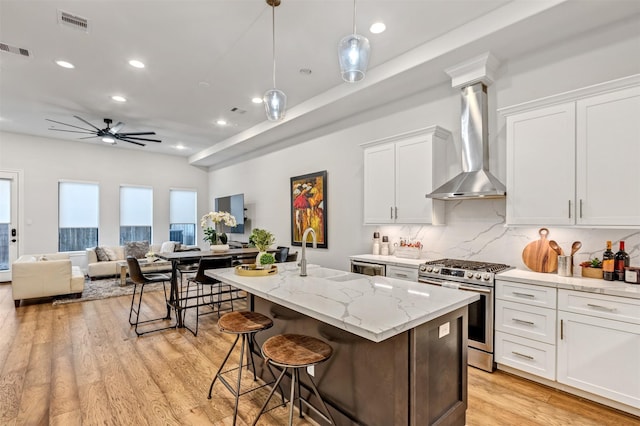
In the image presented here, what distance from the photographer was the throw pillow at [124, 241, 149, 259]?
7.64m

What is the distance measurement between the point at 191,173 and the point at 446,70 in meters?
7.83

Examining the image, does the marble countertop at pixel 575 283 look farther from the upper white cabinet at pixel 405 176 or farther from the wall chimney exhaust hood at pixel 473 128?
the upper white cabinet at pixel 405 176

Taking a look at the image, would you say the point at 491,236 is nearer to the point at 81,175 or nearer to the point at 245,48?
the point at 245,48

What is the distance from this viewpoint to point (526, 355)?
2.72 metres

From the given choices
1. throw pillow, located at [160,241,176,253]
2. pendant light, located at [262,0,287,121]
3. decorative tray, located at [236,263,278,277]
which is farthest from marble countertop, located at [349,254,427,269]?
throw pillow, located at [160,241,176,253]

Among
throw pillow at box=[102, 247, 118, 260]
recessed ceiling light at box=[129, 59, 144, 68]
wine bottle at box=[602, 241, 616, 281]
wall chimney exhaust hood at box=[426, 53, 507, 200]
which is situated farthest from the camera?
throw pillow at box=[102, 247, 118, 260]

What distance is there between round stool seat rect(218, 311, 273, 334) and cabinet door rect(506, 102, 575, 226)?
7.96 ft

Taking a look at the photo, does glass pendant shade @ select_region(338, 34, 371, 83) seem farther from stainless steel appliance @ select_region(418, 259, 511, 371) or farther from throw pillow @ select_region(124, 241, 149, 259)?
throw pillow @ select_region(124, 241, 149, 259)

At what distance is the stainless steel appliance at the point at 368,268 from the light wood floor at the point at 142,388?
133cm

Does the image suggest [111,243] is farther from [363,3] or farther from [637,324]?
[637,324]

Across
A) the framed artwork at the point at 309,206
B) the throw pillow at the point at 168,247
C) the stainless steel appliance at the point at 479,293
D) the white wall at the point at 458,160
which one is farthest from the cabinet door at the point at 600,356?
the throw pillow at the point at 168,247

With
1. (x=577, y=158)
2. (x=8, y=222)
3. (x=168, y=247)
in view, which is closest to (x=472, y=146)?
(x=577, y=158)

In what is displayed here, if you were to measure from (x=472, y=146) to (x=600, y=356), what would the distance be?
81.2 inches

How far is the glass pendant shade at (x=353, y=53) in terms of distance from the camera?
6.67ft
